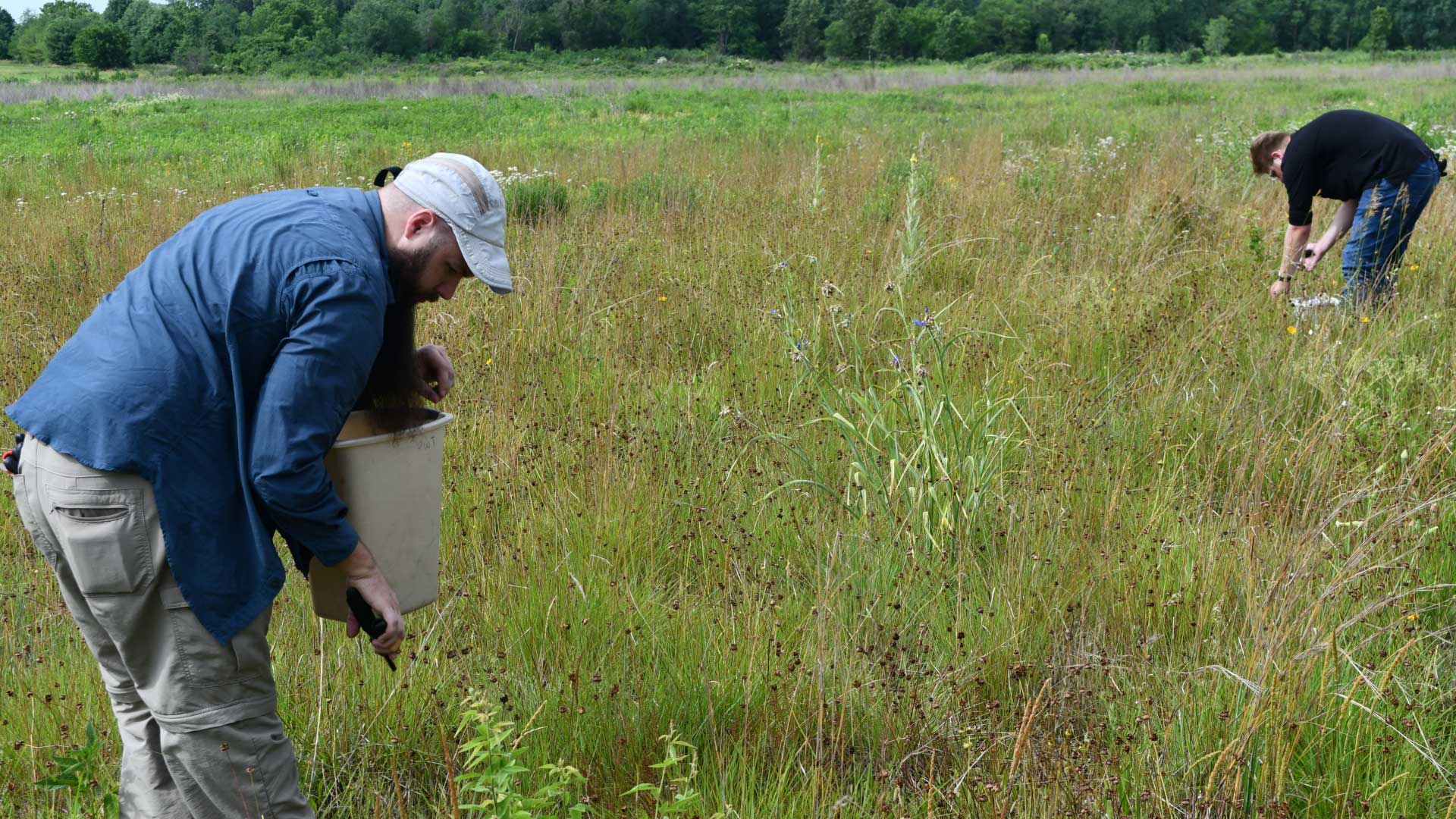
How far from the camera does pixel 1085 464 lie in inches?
143

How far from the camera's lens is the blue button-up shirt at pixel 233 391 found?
71.3 inches

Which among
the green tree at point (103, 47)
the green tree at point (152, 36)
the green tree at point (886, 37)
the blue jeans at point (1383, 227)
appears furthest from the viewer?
the green tree at point (886, 37)

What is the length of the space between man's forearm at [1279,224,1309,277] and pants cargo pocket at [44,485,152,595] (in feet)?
17.4

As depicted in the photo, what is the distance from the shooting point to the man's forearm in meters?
5.33

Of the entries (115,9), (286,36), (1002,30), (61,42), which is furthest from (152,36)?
(1002,30)

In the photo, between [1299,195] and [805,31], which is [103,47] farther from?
[1299,195]

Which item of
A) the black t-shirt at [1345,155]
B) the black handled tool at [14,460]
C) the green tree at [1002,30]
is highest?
the green tree at [1002,30]

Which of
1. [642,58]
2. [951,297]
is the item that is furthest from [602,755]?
[642,58]

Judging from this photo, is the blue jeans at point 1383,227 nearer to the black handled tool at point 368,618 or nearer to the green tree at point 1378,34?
the black handled tool at point 368,618

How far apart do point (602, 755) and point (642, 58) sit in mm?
64586

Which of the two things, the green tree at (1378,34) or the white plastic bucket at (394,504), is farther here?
the green tree at (1378,34)

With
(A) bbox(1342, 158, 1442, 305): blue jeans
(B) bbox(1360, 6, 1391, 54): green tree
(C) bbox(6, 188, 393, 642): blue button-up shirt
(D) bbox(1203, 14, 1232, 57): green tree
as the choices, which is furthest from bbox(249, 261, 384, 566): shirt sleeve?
(D) bbox(1203, 14, 1232, 57): green tree

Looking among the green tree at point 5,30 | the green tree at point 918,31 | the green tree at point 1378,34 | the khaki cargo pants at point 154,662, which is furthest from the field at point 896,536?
the green tree at point 5,30

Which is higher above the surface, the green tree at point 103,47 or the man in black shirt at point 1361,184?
the green tree at point 103,47
